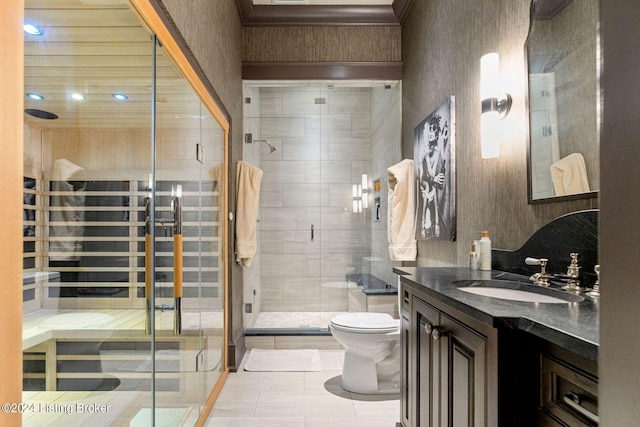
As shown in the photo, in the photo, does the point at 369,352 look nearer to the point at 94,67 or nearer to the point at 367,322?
the point at 367,322

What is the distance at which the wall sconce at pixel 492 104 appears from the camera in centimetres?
175

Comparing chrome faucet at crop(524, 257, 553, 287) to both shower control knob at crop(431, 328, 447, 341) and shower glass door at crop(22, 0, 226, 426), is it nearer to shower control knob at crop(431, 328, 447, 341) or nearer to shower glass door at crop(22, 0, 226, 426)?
shower control knob at crop(431, 328, 447, 341)

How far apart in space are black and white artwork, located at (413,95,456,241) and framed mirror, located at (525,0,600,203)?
0.71m

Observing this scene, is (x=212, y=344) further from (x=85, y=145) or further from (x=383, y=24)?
(x=383, y=24)

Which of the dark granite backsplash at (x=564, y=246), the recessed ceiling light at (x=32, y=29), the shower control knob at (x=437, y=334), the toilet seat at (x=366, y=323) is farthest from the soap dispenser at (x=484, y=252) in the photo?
the recessed ceiling light at (x=32, y=29)

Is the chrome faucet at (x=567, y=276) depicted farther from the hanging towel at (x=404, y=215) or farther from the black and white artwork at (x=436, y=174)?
the hanging towel at (x=404, y=215)

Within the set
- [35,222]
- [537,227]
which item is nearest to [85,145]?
[35,222]

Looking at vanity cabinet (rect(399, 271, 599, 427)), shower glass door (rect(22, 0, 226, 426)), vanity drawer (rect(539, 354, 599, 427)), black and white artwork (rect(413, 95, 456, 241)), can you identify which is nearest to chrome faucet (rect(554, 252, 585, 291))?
vanity cabinet (rect(399, 271, 599, 427))

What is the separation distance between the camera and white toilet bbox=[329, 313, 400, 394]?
2.41m

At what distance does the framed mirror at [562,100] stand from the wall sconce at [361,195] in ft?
8.45

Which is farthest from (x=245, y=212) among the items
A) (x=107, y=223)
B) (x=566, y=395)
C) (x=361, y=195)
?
(x=566, y=395)

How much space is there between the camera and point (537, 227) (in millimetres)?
1518

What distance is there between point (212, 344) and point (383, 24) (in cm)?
303

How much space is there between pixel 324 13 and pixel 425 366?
3.04 metres
